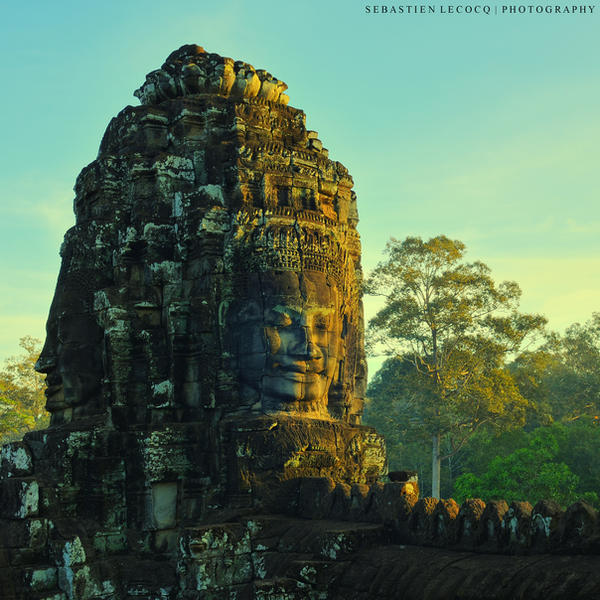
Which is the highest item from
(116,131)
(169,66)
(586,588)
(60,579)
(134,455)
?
(169,66)

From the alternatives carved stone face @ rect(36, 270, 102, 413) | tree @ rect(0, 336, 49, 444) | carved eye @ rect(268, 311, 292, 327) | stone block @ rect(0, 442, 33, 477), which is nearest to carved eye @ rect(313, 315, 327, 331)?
carved eye @ rect(268, 311, 292, 327)

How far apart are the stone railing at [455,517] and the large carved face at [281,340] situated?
1.13m

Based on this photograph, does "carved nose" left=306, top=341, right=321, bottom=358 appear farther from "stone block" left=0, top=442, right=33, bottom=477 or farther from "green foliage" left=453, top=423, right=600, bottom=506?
"green foliage" left=453, top=423, right=600, bottom=506

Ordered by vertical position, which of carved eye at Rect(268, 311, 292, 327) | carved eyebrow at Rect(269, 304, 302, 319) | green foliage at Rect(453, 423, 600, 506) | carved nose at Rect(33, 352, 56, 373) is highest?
carved eyebrow at Rect(269, 304, 302, 319)

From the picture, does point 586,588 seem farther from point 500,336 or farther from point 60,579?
point 500,336

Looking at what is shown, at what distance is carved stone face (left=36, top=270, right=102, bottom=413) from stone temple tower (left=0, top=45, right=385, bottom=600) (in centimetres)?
2

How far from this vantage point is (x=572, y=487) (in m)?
20.4

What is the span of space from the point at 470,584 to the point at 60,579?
14.7 feet

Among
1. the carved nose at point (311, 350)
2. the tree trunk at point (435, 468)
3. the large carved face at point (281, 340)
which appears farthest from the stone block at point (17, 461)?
the tree trunk at point (435, 468)

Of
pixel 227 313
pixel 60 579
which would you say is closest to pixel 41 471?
pixel 60 579

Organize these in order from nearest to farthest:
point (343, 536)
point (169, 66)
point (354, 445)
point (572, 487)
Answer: point (343, 536), point (354, 445), point (169, 66), point (572, 487)

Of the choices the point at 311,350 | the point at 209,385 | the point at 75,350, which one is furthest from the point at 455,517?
the point at 75,350

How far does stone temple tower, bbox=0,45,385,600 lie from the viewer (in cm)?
849

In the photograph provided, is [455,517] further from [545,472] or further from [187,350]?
[545,472]
